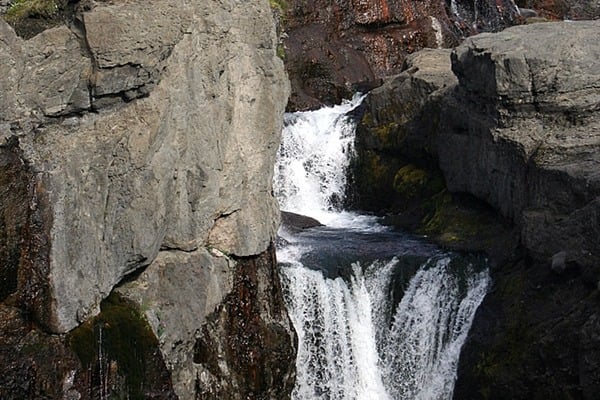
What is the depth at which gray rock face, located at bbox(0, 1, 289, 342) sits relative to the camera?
800 centimetres

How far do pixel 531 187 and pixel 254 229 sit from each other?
4537 millimetres

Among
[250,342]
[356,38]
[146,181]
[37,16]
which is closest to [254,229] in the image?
[250,342]

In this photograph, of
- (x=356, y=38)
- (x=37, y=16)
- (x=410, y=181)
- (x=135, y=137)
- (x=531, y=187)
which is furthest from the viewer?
(x=356, y=38)

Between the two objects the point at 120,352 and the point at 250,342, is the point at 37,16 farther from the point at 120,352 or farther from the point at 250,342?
the point at 250,342

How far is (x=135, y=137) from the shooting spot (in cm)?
877

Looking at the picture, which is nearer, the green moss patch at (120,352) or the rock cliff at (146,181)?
the rock cliff at (146,181)

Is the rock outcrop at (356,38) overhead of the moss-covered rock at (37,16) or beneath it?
overhead

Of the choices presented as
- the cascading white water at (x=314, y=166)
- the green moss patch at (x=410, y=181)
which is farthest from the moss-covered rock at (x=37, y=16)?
the cascading white water at (x=314, y=166)

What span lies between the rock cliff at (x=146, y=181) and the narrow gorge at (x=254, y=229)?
0.07ft

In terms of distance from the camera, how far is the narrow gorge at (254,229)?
8.10 m

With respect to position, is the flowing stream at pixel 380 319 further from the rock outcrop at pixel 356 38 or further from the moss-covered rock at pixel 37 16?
the rock outcrop at pixel 356 38

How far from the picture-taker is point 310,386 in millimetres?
12438

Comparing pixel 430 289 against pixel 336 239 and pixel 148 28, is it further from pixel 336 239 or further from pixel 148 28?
pixel 148 28

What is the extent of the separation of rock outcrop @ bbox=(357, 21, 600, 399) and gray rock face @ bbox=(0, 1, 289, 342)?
3.80 m
